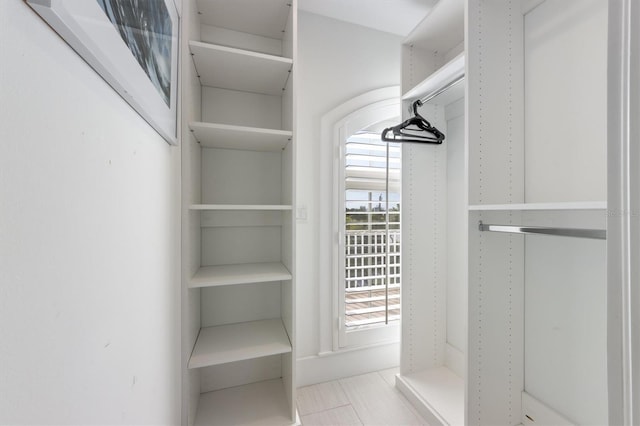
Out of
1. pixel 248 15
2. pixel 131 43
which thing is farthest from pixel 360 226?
pixel 131 43

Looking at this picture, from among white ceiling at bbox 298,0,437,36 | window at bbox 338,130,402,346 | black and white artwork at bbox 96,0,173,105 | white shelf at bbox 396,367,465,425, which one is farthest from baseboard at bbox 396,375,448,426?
white ceiling at bbox 298,0,437,36

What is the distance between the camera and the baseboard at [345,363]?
171cm

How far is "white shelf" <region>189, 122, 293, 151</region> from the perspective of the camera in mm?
1191

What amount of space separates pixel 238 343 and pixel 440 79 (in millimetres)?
1750

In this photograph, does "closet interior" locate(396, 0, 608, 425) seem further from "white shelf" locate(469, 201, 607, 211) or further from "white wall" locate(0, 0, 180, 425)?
"white wall" locate(0, 0, 180, 425)

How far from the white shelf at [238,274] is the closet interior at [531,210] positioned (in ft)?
2.99

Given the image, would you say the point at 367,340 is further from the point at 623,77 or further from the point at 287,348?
the point at 623,77

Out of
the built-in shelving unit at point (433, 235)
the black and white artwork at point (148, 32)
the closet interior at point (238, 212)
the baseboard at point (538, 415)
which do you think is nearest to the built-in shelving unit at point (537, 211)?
the baseboard at point (538, 415)

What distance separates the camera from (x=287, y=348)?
1.27 meters

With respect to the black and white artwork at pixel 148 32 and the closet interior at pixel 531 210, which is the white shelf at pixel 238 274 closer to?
the black and white artwork at pixel 148 32

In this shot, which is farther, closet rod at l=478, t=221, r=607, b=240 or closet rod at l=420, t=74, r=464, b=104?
closet rod at l=420, t=74, r=464, b=104

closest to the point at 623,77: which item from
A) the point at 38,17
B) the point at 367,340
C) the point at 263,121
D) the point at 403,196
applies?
the point at 38,17

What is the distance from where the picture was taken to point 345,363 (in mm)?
1795

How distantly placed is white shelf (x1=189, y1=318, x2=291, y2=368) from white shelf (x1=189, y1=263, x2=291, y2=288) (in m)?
0.34
